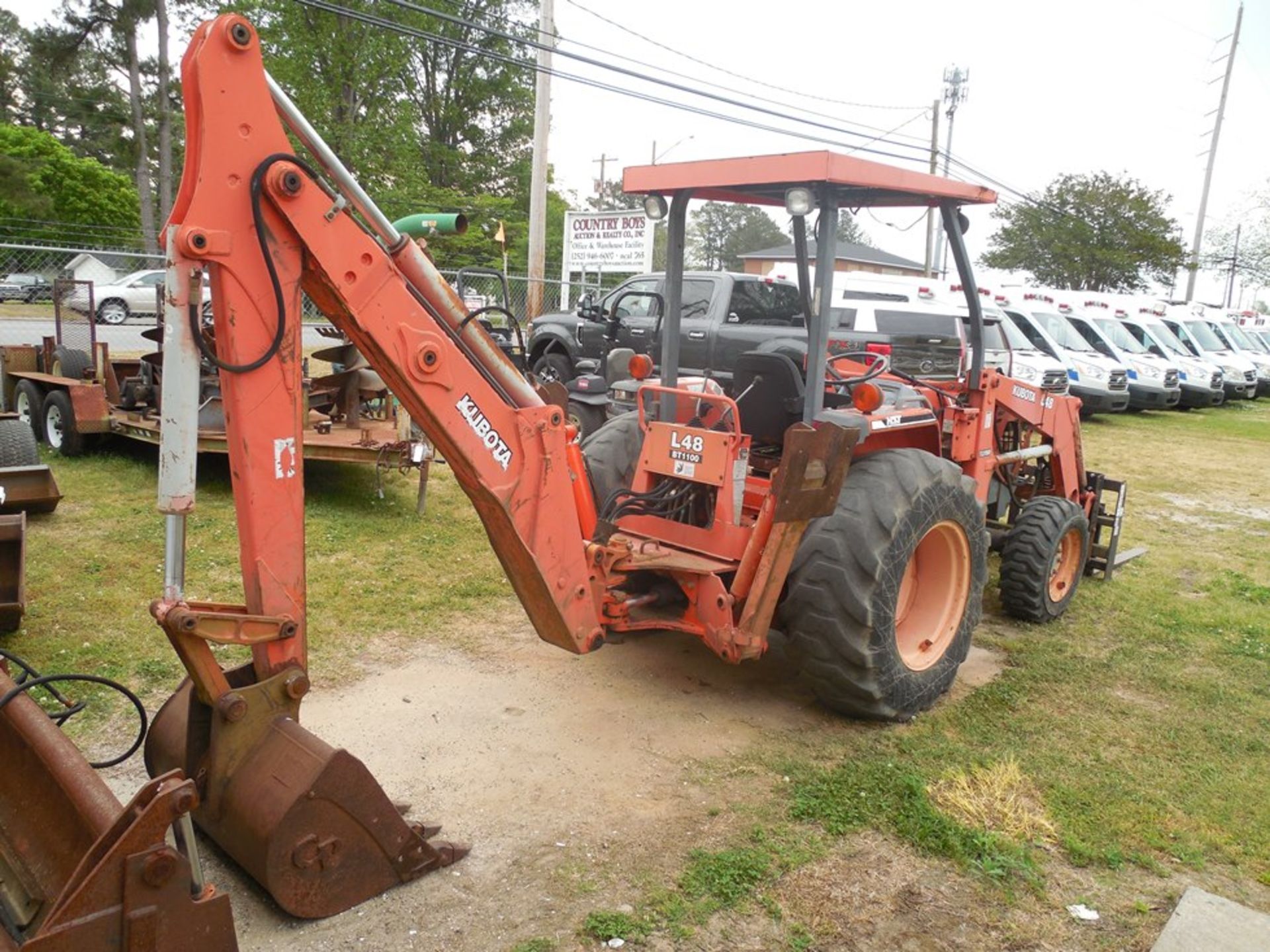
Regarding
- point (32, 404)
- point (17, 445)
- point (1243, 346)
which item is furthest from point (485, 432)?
point (1243, 346)

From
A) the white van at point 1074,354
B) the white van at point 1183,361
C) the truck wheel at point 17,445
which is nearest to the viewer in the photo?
the truck wheel at point 17,445

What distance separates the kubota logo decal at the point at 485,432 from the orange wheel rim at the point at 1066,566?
13.3ft

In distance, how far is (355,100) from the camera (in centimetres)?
3002

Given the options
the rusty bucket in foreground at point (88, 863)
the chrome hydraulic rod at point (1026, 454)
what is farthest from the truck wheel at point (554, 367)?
the rusty bucket in foreground at point (88, 863)

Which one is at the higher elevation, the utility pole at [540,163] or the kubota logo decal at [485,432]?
the utility pole at [540,163]

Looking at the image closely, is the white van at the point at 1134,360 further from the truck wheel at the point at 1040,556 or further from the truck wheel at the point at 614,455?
the truck wheel at the point at 614,455

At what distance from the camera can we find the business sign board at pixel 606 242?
57.5ft

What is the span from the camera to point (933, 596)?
487 centimetres

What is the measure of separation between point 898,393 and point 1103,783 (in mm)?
2007

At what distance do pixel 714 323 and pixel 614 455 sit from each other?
619 centimetres

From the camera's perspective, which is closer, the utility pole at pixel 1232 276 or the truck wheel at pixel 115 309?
the truck wheel at pixel 115 309

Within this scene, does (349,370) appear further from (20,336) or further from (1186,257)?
(1186,257)

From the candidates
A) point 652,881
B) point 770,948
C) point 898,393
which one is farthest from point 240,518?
point 898,393

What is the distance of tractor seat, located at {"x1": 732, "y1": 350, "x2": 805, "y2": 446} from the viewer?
15.2 feet
